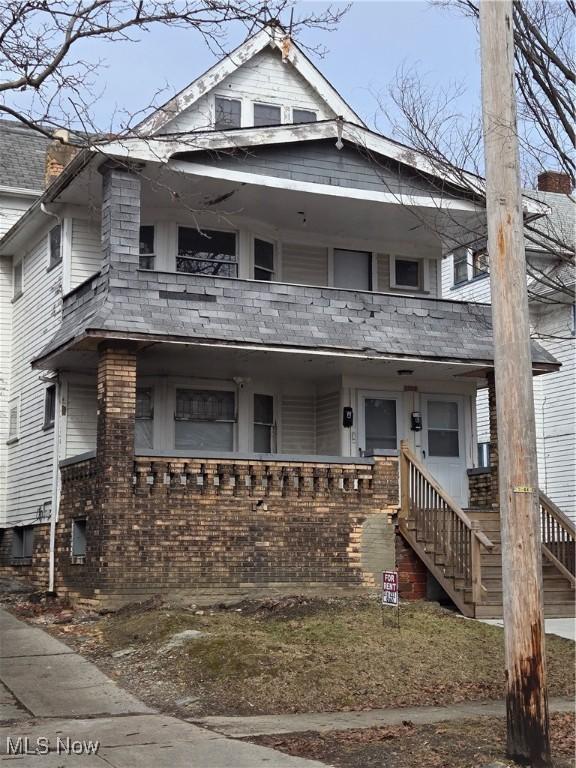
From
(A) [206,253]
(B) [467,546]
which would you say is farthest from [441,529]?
(A) [206,253]

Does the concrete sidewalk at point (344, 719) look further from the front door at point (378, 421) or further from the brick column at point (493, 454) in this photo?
the front door at point (378, 421)

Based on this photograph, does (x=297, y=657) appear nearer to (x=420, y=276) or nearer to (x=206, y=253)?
(x=206, y=253)

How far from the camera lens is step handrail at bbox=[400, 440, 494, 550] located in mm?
14539

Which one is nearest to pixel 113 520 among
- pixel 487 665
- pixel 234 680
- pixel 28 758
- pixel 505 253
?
pixel 234 680

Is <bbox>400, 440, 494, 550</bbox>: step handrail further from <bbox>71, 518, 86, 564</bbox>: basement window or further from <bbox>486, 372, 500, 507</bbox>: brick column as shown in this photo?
<bbox>71, 518, 86, 564</bbox>: basement window

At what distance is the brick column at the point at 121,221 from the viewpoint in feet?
52.9

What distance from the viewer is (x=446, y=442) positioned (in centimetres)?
1995

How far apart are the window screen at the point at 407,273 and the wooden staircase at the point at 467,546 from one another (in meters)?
5.16

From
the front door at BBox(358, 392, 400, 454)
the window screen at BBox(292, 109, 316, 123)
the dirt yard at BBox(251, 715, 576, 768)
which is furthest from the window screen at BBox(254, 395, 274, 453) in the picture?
the dirt yard at BBox(251, 715, 576, 768)

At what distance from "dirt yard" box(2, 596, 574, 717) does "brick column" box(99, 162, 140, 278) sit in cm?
545

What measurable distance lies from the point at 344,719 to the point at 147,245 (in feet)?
36.6

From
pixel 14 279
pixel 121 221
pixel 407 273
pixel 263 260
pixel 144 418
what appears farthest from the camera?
pixel 14 279

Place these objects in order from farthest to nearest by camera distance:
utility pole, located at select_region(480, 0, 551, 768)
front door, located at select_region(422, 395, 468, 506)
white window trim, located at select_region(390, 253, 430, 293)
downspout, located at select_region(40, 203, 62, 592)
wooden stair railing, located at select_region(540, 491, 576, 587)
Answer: white window trim, located at select_region(390, 253, 430, 293) → front door, located at select_region(422, 395, 468, 506) → downspout, located at select_region(40, 203, 62, 592) → wooden stair railing, located at select_region(540, 491, 576, 587) → utility pole, located at select_region(480, 0, 551, 768)

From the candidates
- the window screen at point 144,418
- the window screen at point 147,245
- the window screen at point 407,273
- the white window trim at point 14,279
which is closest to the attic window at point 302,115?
the window screen at point 407,273
